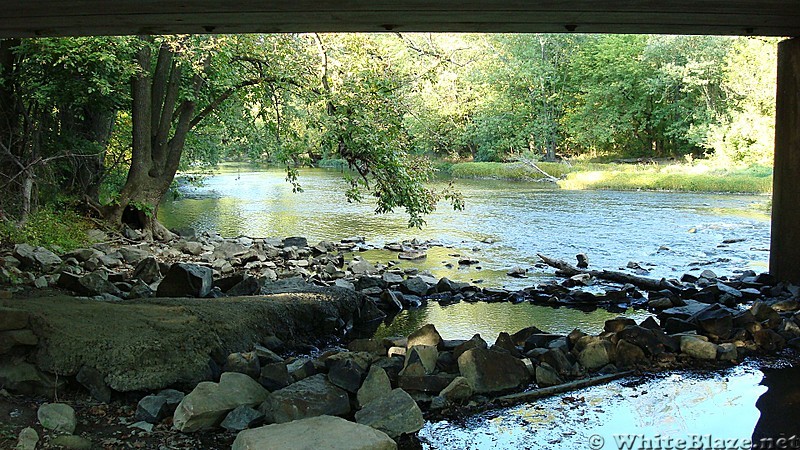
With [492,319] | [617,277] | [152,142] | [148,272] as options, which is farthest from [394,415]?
[152,142]

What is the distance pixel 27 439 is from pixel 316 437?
177 centimetres

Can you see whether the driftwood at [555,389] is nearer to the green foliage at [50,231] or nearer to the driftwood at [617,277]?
the driftwood at [617,277]

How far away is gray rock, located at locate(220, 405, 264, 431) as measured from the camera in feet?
16.8

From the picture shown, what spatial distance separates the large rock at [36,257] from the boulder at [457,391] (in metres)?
6.43

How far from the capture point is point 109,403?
17.9 feet

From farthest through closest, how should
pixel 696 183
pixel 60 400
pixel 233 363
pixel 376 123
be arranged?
pixel 696 183
pixel 376 123
pixel 233 363
pixel 60 400

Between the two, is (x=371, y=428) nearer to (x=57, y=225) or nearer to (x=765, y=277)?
(x=765, y=277)

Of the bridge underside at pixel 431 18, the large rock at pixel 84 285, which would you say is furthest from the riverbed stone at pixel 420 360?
the large rock at pixel 84 285

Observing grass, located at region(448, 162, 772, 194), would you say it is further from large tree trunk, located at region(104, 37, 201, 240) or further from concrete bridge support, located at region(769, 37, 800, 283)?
large tree trunk, located at region(104, 37, 201, 240)

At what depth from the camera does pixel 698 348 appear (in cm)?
691

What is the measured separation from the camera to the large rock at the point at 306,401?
17.1 feet

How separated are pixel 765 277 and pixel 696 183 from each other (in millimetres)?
18197

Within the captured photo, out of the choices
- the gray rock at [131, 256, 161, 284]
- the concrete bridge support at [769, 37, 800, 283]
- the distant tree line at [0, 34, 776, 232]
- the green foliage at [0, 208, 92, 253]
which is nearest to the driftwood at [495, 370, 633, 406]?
the concrete bridge support at [769, 37, 800, 283]

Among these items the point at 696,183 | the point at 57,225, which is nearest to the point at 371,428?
the point at 57,225
